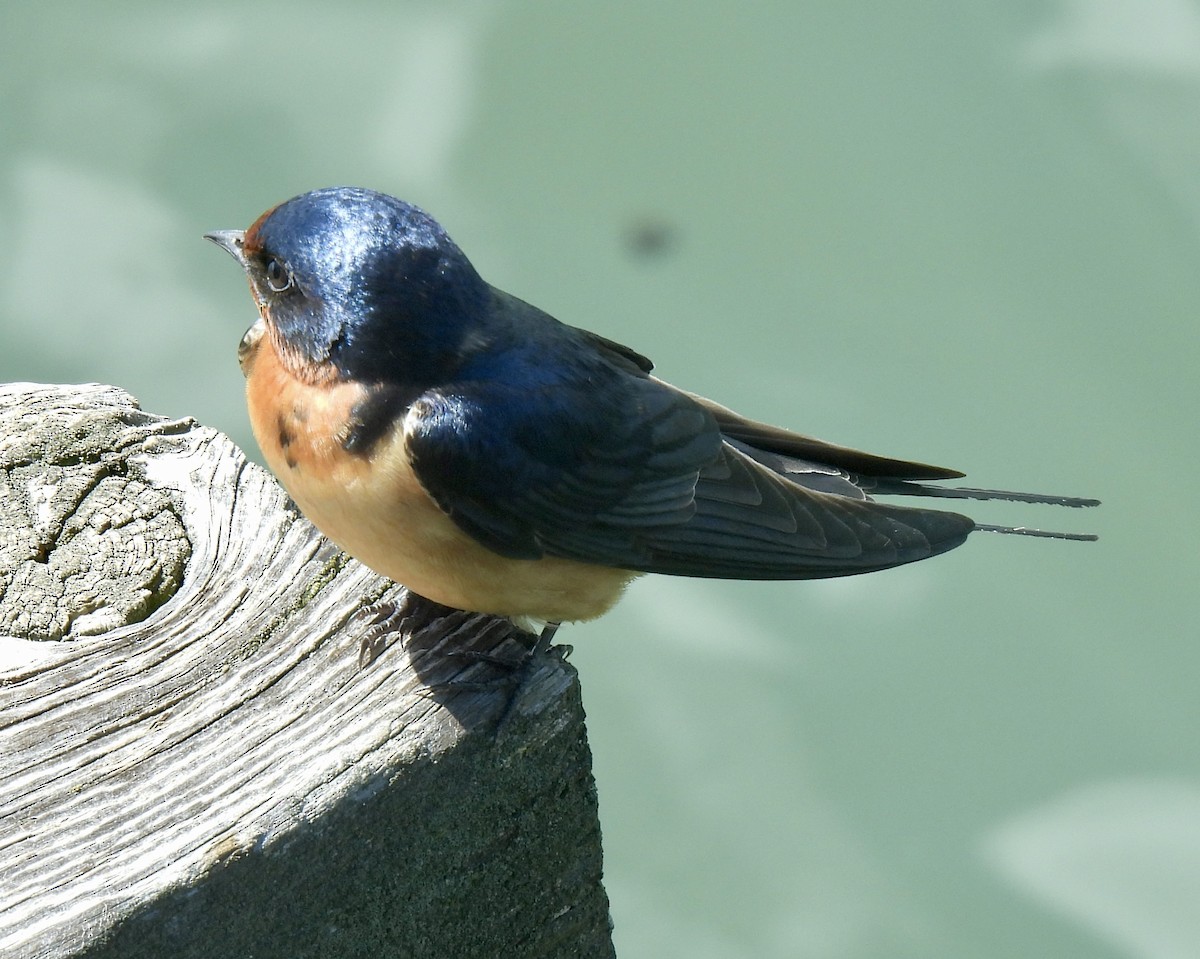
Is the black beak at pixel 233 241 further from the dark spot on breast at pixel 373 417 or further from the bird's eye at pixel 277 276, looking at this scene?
the dark spot on breast at pixel 373 417

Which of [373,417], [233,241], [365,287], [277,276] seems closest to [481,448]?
[373,417]

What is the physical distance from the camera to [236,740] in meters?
1.95

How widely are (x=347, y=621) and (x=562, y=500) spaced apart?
1.71 feet

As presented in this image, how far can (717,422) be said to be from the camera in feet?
9.62

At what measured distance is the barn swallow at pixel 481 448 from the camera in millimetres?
Result: 2340

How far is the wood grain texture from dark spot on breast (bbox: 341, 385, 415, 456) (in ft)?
0.54

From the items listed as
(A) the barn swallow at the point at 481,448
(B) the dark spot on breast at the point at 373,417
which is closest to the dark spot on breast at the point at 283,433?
(A) the barn swallow at the point at 481,448

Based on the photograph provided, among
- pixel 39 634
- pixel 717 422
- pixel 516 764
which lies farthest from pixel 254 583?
pixel 717 422

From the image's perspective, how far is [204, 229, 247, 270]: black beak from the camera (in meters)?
2.57

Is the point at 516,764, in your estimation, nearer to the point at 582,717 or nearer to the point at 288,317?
the point at 582,717

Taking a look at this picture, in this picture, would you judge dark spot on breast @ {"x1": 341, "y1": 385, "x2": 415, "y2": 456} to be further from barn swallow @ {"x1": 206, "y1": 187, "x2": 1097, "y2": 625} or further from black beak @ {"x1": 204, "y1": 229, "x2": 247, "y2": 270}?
black beak @ {"x1": 204, "y1": 229, "x2": 247, "y2": 270}

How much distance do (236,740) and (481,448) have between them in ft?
2.28

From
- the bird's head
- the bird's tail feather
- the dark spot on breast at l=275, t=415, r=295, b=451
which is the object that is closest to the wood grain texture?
the dark spot on breast at l=275, t=415, r=295, b=451

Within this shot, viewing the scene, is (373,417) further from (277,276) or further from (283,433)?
(277,276)
